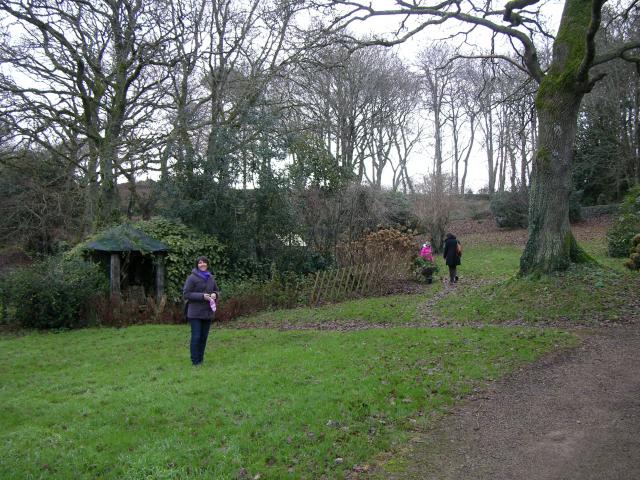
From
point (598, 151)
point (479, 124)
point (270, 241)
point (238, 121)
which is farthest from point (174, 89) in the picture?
point (479, 124)

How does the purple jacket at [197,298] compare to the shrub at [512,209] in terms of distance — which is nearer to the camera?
the purple jacket at [197,298]

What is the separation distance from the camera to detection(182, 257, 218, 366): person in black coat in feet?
26.5

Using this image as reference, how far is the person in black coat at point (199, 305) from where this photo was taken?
318 inches

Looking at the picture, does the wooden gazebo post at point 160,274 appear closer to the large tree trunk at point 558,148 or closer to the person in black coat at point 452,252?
the person in black coat at point 452,252

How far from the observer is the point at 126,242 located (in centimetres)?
1459

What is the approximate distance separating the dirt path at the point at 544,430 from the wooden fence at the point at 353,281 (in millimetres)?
8152

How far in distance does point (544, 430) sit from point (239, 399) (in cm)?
338

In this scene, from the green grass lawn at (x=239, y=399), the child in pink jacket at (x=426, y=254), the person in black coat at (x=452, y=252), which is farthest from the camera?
the child in pink jacket at (x=426, y=254)

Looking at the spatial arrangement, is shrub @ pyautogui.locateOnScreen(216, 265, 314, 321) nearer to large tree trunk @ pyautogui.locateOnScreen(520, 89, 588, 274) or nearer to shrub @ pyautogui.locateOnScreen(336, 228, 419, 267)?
shrub @ pyautogui.locateOnScreen(336, 228, 419, 267)

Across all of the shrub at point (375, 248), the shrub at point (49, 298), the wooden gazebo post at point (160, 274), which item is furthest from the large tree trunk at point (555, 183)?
the shrub at point (49, 298)

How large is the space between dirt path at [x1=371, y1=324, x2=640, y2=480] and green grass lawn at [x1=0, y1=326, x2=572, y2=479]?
37cm

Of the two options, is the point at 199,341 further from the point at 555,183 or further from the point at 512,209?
the point at 512,209

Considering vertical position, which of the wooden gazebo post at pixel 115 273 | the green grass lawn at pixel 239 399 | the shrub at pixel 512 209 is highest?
the shrub at pixel 512 209

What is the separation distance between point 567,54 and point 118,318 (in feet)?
41.1
